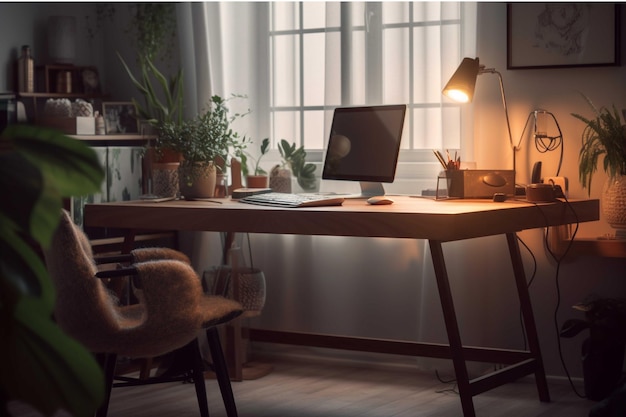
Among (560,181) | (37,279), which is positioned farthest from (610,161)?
(37,279)

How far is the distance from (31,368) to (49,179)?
0.15 m

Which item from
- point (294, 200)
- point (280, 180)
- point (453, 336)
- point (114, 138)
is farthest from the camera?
point (114, 138)

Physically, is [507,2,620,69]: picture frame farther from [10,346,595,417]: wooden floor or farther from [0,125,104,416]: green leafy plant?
[0,125,104,416]: green leafy plant

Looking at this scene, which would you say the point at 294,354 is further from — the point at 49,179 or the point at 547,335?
the point at 49,179

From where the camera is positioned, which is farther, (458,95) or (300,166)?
(300,166)

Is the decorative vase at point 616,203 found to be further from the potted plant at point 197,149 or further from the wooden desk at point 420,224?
the potted plant at point 197,149

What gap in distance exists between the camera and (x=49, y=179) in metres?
0.74

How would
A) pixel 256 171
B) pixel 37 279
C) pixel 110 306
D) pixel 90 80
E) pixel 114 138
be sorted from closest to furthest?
pixel 37 279, pixel 110 306, pixel 256 171, pixel 114 138, pixel 90 80

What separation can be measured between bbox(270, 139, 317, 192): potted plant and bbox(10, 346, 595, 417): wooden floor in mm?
799

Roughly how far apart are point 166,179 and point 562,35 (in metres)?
1.63

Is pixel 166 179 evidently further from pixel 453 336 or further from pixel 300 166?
pixel 453 336

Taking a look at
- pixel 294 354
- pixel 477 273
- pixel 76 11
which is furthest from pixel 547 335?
pixel 76 11

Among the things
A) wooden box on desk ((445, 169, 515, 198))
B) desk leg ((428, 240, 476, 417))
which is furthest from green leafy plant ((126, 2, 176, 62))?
desk leg ((428, 240, 476, 417))

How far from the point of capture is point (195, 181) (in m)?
3.61
